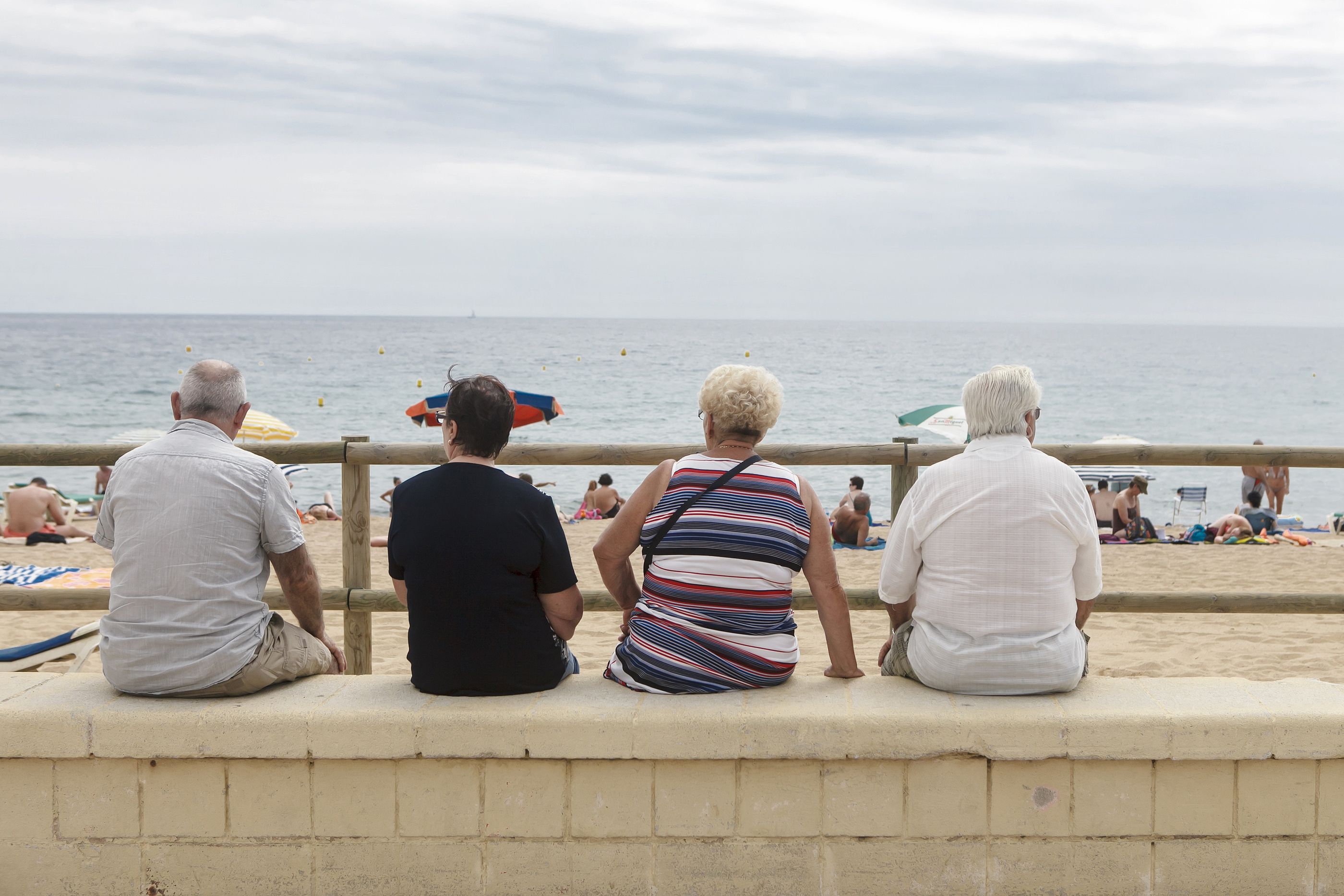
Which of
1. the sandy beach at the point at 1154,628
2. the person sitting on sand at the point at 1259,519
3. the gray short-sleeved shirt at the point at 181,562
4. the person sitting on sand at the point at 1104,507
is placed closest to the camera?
the gray short-sleeved shirt at the point at 181,562

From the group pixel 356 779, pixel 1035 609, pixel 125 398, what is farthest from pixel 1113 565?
pixel 125 398

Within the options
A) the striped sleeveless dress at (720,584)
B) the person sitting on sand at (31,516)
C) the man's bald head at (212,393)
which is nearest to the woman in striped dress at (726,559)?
the striped sleeveless dress at (720,584)

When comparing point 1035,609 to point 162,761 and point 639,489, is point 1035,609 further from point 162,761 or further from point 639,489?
point 162,761

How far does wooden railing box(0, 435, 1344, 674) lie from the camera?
355 centimetres

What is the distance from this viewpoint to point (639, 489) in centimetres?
281

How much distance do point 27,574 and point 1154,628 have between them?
8.84m

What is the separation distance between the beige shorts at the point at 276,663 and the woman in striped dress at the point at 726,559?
80 cm

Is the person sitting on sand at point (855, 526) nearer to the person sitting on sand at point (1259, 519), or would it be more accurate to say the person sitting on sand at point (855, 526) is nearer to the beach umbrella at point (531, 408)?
the beach umbrella at point (531, 408)

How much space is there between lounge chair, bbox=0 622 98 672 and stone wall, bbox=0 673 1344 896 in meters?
2.13

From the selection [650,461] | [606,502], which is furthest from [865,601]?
[606,502]

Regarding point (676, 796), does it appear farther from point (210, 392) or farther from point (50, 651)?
point (50, 651)

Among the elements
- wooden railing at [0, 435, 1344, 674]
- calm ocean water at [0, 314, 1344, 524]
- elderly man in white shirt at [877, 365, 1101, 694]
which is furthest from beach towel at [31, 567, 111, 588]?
calm ocean water at [0, 314, 1344, 524]

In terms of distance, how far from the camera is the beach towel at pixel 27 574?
8.63m

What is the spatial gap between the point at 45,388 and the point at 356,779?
57.6 m
